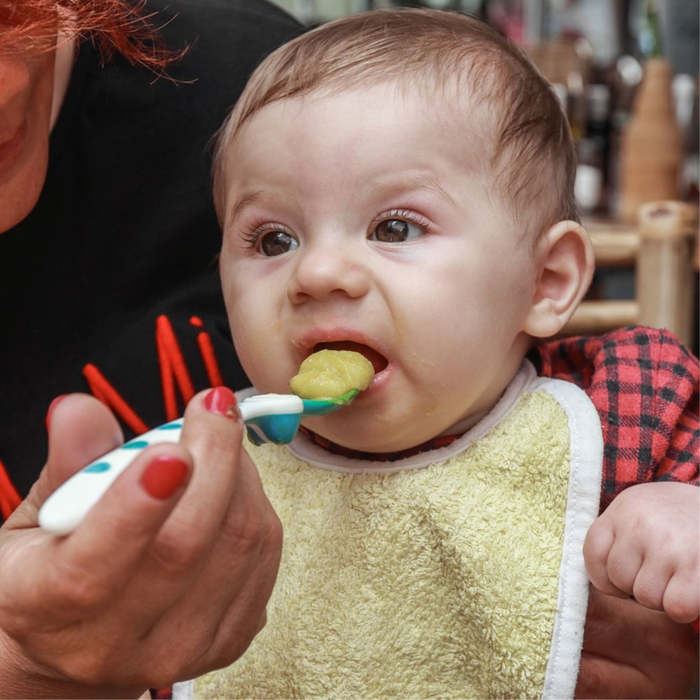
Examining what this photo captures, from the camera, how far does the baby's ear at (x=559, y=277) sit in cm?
98

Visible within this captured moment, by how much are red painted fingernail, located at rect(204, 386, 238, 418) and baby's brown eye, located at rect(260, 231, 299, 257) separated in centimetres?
30

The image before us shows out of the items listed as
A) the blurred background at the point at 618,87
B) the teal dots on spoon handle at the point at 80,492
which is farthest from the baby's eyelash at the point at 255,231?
the blurred background at the point at 618,87

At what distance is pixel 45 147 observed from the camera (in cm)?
112

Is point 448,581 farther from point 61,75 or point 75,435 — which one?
point 61,75

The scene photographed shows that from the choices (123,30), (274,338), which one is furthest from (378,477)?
(123,30)

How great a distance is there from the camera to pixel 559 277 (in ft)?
3.28

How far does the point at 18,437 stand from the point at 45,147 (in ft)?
1.17

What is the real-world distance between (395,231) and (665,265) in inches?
31.9

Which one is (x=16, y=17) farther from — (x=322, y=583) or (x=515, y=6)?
(x=515, y=6)

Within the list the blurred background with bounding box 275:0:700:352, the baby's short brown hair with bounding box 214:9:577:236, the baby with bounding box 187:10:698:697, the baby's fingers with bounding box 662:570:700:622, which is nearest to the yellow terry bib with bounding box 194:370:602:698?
the baby with bounding box 187:10:698:697

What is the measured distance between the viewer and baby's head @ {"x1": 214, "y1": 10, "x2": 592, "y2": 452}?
0.88 meters

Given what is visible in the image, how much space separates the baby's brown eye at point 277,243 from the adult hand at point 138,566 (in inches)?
11.1

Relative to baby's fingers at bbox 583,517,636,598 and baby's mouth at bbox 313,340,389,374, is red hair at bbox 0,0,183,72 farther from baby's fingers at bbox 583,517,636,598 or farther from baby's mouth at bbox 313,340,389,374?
baby's fingers at bbox 583,517,636,598

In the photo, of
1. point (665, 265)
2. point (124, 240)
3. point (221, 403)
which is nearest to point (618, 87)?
point (665, 265)
